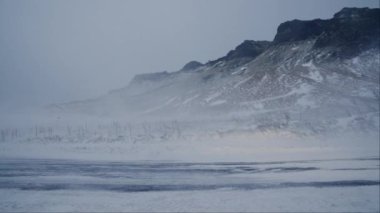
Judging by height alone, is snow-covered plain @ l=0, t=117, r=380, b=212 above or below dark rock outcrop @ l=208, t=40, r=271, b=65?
below

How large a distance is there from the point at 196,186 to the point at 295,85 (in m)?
75.6

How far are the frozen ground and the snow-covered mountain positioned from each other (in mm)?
23636

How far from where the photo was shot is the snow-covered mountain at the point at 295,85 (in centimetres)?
6178

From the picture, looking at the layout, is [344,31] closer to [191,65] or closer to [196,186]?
[191,65]

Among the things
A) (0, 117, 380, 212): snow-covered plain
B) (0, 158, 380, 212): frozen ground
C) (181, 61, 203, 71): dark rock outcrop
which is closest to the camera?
(0, 158, 380, 212): frozen ground

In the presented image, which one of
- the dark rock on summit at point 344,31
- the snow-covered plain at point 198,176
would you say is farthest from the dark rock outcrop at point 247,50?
the snow-covered plain at point 198,176

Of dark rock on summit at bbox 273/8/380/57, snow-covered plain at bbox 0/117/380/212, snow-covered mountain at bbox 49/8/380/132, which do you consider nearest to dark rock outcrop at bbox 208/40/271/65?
snow-covered mountain at bbox 49/8/380/132

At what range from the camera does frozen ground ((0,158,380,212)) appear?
566 inches

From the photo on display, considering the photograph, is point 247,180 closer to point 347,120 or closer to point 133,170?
point 133,170

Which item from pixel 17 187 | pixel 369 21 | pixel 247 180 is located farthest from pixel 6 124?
pixel 369 21

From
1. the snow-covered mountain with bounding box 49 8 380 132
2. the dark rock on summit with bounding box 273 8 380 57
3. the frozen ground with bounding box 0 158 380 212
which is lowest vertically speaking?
the frozen ground with bounding box 0 158 380 212

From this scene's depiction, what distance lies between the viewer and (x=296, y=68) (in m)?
101

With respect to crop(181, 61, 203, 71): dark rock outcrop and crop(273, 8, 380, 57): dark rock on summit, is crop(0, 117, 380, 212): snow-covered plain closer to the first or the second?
crop(273, 8, 380, 57): dark rock on summit

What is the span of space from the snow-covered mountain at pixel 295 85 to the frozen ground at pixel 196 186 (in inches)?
931
